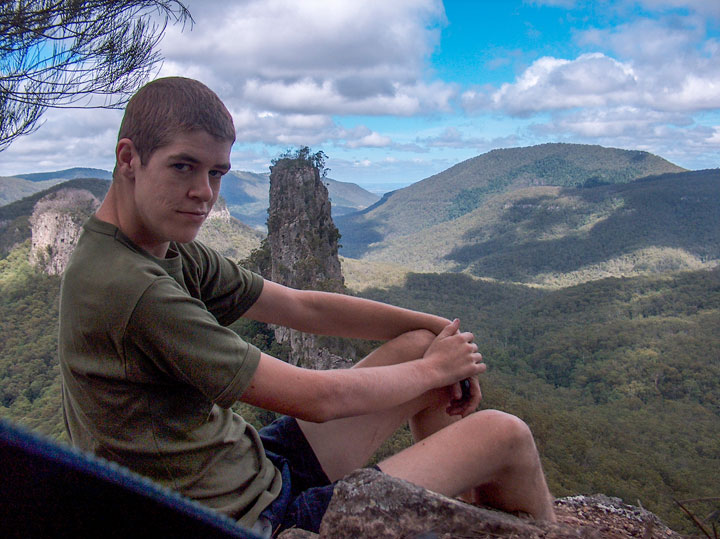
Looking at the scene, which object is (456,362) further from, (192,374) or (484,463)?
(192,374)

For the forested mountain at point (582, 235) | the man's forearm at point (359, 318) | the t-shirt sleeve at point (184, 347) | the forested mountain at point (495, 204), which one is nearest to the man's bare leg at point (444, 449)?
the man's forearm at point (359, 318)

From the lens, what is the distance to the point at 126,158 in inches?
71.2

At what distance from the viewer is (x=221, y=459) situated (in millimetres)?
2018

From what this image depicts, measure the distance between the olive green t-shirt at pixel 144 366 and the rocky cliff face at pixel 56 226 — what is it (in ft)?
143

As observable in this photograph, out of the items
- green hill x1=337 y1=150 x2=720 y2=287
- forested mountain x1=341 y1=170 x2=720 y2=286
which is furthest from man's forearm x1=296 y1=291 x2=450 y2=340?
green hill x1=337 y1=150 x2=720 y2=287

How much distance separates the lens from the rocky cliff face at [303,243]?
74.5ft

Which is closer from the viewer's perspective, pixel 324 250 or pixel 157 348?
pixel 157 348

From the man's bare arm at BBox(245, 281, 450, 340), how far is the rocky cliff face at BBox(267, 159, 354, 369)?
18.6 metres

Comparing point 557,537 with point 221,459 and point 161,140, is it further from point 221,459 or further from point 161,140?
point 161,140

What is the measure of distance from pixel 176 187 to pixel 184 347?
0.53 meters

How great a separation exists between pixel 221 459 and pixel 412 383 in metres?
0.82

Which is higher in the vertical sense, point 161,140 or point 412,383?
point 161,140

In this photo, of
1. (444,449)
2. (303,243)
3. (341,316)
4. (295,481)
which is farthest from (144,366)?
(303,243)

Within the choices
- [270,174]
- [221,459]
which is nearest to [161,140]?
[221,459]
